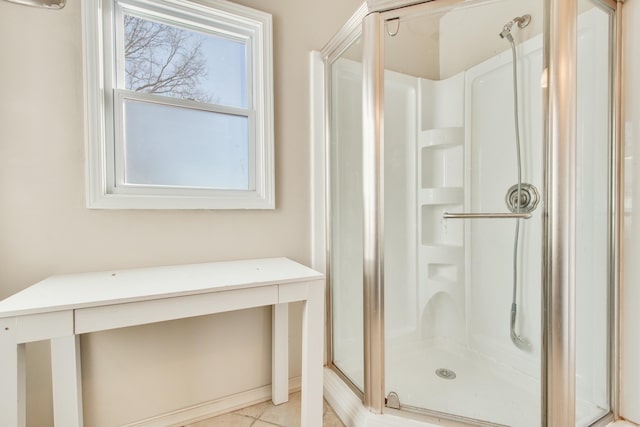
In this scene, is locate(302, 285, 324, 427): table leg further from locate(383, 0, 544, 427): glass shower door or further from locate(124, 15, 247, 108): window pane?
locate(124, 15, 247, 108): window pane

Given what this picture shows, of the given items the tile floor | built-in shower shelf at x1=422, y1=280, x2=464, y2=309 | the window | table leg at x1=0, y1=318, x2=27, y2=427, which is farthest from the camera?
built-in shower shelf at x1=422, y1=280, x2=464, y2=309

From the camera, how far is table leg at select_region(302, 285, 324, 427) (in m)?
1.08

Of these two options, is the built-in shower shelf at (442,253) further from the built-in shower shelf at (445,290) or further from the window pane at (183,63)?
the window pane at (183,63)

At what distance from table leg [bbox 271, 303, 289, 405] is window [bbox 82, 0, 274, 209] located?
530mm

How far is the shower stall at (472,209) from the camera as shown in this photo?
39.1 inches

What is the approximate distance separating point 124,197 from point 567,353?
1.70 m

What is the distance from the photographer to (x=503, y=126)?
141cm

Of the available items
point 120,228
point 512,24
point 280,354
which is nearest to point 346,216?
point 280,354

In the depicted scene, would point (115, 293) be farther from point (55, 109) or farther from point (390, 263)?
point (390, 263)

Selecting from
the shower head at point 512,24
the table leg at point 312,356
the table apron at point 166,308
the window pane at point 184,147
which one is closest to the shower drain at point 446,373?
the table leg at point 312,356

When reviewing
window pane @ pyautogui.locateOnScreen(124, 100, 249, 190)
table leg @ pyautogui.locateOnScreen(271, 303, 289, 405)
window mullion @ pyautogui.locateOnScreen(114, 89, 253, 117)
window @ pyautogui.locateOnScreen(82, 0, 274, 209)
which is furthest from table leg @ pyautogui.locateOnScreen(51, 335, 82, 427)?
window mullion @ pyautogui.locateOnScreen(114, 89, 253, 117)

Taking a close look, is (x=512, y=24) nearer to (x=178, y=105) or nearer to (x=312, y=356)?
(x=178, y=105)

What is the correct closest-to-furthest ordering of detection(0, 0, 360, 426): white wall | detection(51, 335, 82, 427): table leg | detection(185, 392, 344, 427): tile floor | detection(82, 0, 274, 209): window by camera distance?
detection(51, 335, 82, 427): table leg < detection(0, 0, 360, 426): white wall < detection(82, 0, 274, 209): window < detection(185, 392, 344, 427): tile floor

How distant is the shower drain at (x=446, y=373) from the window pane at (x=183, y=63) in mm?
1611
